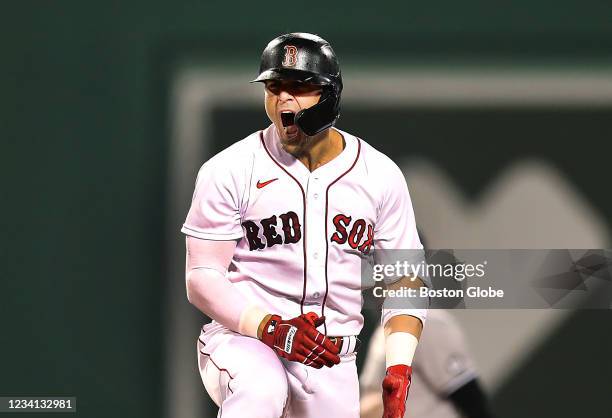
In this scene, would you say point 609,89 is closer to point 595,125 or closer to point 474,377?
point 595,125

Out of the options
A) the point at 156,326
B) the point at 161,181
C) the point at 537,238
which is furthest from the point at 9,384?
the point at 537,238

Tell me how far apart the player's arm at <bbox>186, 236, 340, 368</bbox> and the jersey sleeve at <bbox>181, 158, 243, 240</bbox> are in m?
0.03

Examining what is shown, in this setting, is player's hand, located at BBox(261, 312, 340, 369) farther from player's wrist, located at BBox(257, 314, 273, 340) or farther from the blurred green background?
the blurred green background

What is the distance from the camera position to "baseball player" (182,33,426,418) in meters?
3.56

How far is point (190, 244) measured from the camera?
361 centimetres

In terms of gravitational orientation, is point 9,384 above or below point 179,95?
below

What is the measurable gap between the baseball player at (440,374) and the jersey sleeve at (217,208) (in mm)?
1088

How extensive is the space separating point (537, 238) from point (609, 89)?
2.10ft

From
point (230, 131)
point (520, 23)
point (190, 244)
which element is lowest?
point (190, 244)

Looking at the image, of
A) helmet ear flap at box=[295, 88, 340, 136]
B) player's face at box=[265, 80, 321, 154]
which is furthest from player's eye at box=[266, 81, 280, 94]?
helmet ear flap at box=[295, 88, 340, 136]

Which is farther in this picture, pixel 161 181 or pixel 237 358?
pixel 161 181

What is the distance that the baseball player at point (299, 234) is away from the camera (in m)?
3.56

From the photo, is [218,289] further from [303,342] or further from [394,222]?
[394,222]

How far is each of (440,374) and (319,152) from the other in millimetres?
1218
